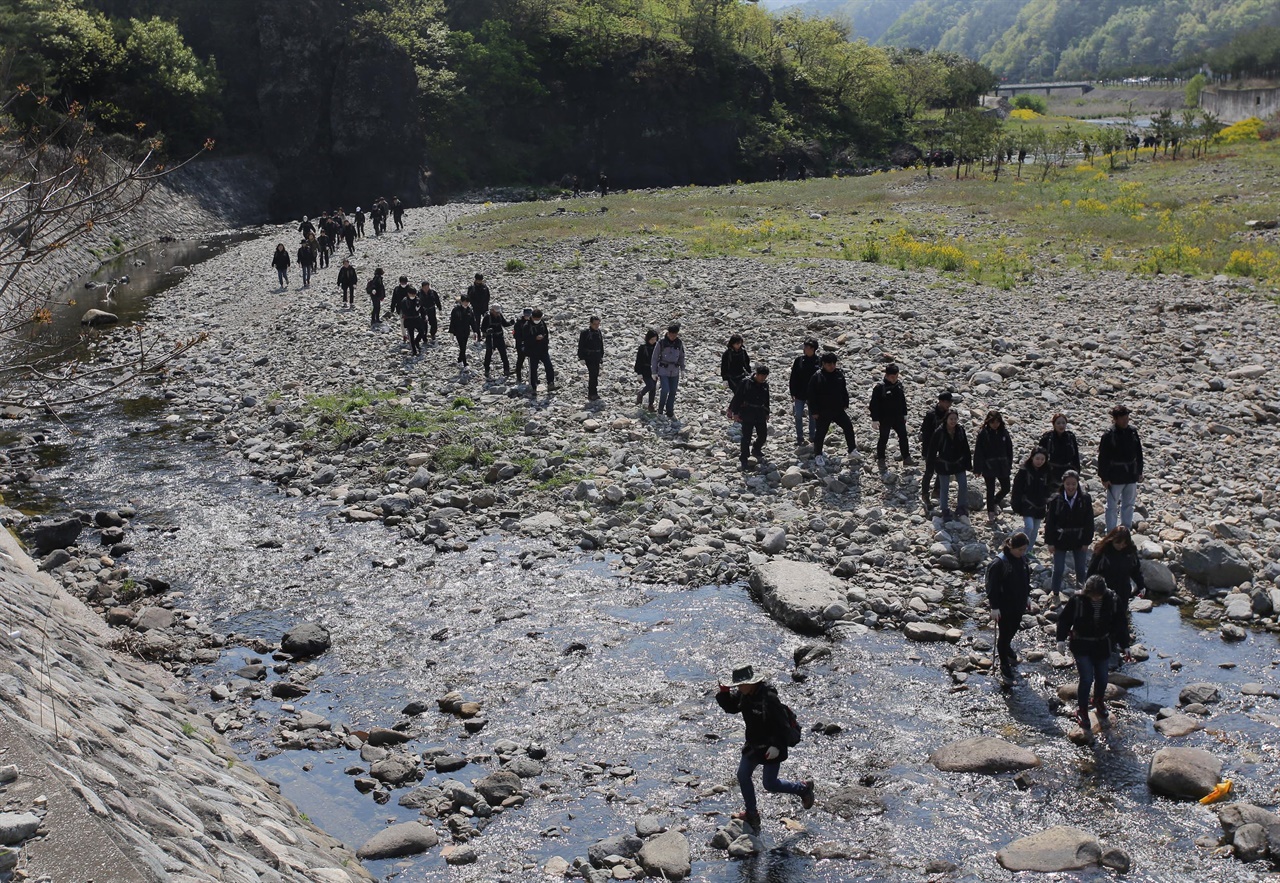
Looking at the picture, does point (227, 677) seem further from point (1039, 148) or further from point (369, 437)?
point (1039, 148)

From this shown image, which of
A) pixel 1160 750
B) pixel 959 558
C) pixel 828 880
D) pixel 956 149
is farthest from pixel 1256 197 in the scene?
pixel 828 880

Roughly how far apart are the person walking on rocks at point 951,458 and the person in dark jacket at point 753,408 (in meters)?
3.26

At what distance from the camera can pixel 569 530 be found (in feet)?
54.3

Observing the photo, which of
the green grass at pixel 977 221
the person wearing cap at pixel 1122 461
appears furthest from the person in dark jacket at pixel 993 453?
the green grass at pixel 977 221

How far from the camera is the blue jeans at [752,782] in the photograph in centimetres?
936

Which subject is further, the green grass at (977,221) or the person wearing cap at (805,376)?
the green grass at (977,221)

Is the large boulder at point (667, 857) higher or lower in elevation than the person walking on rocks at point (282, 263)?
lower

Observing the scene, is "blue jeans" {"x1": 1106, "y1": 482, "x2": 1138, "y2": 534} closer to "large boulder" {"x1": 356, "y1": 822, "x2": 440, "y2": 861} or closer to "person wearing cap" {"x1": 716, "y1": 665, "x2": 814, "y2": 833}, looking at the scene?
"person wearing cap" {"x1": 716, "y1": 665, "x2": 814, "y2": 833}

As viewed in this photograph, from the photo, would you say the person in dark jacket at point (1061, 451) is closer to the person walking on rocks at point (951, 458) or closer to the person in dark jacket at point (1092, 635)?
the person walking on rocks at point (951, 458)

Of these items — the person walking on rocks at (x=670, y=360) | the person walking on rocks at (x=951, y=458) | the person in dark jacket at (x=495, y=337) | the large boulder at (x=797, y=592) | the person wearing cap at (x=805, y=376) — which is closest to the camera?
the large boulder at (x=797, y=592)

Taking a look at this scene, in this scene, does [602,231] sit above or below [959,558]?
above

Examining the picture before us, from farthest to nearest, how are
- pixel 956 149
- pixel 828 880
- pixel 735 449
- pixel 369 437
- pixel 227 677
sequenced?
1. pixel 956 149
2. pixel 369 437
3. pixel 735 449
4. pixel 227 677
5. pixel 828 880

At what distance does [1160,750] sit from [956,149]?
62.7 meters

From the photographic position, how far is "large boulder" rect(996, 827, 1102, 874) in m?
8.75
